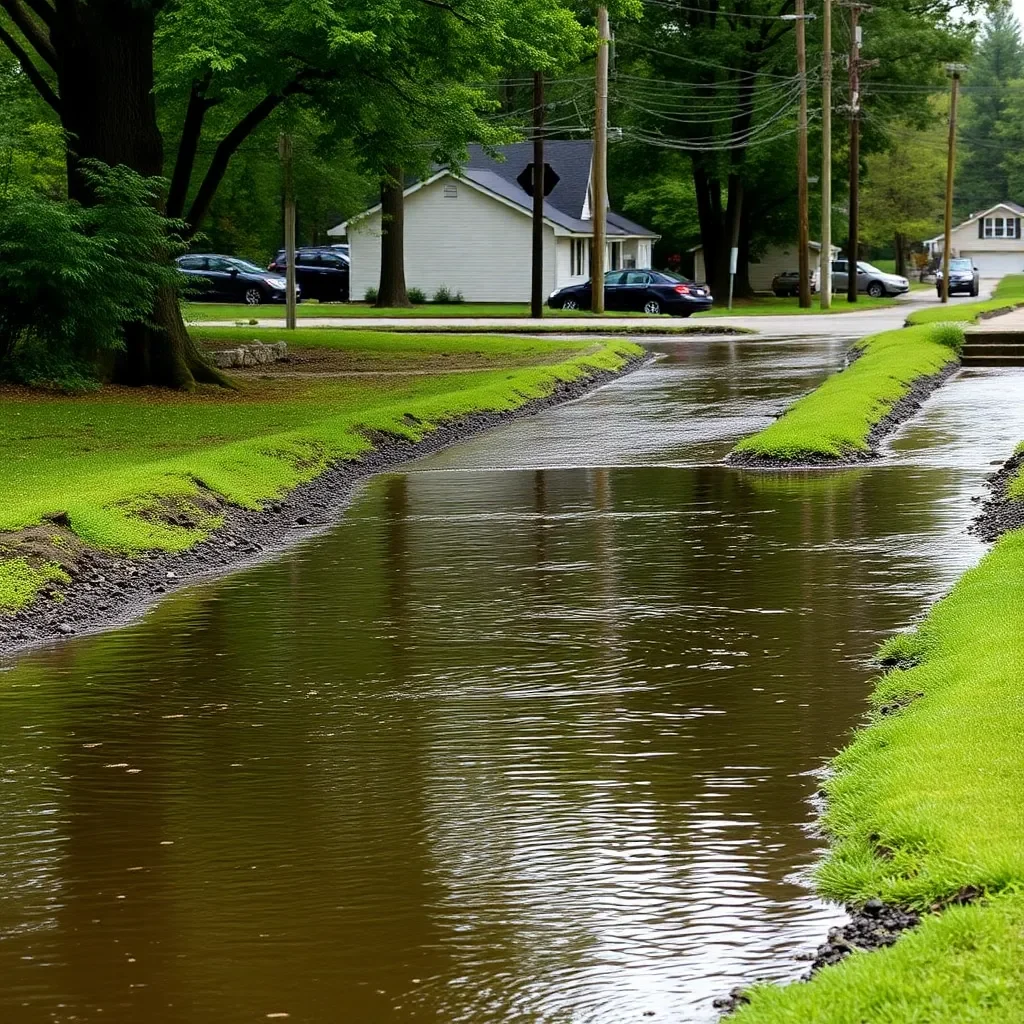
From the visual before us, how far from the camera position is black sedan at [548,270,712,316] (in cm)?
5506

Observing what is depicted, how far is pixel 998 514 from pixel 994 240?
111135mm

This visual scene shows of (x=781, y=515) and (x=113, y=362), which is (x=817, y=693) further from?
(x=113, y=362)

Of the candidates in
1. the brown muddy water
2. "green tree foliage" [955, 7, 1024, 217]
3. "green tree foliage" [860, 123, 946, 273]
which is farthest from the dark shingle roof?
"green tree foliage" [955, 7, 1024, 217]

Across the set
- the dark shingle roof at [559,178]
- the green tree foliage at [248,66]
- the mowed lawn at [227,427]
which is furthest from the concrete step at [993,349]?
the dark shingle roof at [559,178]

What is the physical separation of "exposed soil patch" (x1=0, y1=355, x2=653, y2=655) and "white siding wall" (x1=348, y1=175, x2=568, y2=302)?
1787 inches

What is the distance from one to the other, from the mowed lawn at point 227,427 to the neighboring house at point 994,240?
9124 cm

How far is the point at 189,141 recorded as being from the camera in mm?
26875

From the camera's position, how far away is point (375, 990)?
5.43 meters

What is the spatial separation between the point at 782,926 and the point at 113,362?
20.6 metres

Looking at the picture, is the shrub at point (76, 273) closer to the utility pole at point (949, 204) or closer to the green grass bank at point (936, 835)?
the green grass bank at point (936, 835)

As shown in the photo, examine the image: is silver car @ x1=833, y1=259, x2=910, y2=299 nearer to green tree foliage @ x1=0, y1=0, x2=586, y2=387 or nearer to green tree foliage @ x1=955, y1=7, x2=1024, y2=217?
green tree foliage @ x1=0, y1=0, x2=586, y2=387

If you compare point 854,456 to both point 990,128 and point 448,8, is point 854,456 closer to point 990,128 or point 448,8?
point 448,8

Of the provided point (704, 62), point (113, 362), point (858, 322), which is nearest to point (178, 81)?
point (113, 362)

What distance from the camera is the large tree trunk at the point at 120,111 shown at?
24000 mm
